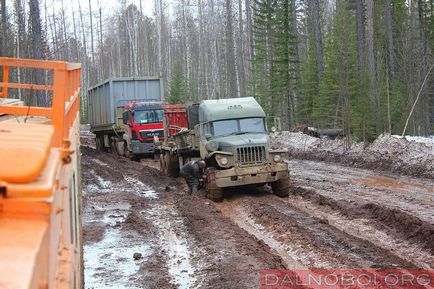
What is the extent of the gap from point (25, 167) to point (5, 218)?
19 centimetres

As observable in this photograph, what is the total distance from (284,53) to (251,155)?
22.6 meters

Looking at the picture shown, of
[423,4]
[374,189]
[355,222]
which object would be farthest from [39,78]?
[423,4]

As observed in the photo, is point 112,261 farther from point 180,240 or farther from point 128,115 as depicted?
point 128,115

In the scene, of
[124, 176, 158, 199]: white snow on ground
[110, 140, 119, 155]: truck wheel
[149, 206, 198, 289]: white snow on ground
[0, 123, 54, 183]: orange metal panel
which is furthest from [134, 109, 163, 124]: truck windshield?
[0, 123, 54, 183]: orange metal panel

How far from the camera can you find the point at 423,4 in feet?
120

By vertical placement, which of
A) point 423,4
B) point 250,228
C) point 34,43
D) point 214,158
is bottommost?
point 250,228

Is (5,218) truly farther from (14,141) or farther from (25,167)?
(14,141)

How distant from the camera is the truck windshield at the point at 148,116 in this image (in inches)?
882

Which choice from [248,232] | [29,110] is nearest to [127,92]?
[248,232]

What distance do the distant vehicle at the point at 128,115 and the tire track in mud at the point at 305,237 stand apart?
11393 mm

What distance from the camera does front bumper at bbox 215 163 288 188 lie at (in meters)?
11.9

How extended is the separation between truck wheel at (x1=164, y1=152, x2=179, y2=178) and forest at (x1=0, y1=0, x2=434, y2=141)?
3.37 meters

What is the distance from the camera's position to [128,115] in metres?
22.7

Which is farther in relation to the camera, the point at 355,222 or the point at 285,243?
the point at 355,222
